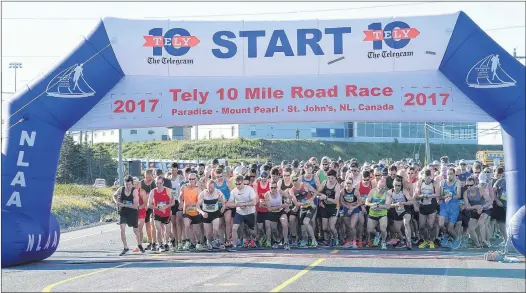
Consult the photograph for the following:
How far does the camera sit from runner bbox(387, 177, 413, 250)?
691 inches

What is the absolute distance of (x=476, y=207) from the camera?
17578 millimetres

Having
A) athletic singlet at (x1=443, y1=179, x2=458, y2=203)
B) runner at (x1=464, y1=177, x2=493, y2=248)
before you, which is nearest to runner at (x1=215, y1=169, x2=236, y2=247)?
athletic singlet at (x1=443, y1=179, x2=458, y2=203)

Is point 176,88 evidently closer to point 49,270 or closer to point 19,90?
point 19,90

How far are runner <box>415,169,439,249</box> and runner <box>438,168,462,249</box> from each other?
159 millimetres

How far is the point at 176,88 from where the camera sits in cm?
1658

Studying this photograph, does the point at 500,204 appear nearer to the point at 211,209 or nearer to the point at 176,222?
the point at 211,209

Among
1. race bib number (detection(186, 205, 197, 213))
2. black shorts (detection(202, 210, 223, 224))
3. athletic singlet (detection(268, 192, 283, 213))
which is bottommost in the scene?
black shorts (detection(202, 210, 223, 224))

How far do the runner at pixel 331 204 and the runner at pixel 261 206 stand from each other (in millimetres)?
1244

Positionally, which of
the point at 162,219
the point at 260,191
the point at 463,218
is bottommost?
the point at 463,218

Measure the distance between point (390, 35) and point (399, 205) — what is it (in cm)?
375

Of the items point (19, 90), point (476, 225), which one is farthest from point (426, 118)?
point (19, 90)

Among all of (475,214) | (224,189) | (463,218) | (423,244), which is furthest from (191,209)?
(475,214)

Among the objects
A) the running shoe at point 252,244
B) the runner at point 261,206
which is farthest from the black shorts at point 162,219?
the runner at point 261,206

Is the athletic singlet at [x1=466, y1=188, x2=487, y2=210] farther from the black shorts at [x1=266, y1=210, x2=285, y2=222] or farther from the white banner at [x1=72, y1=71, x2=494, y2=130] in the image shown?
the black shorts at [x1=266, y1=210, x2=285, y2=222]
